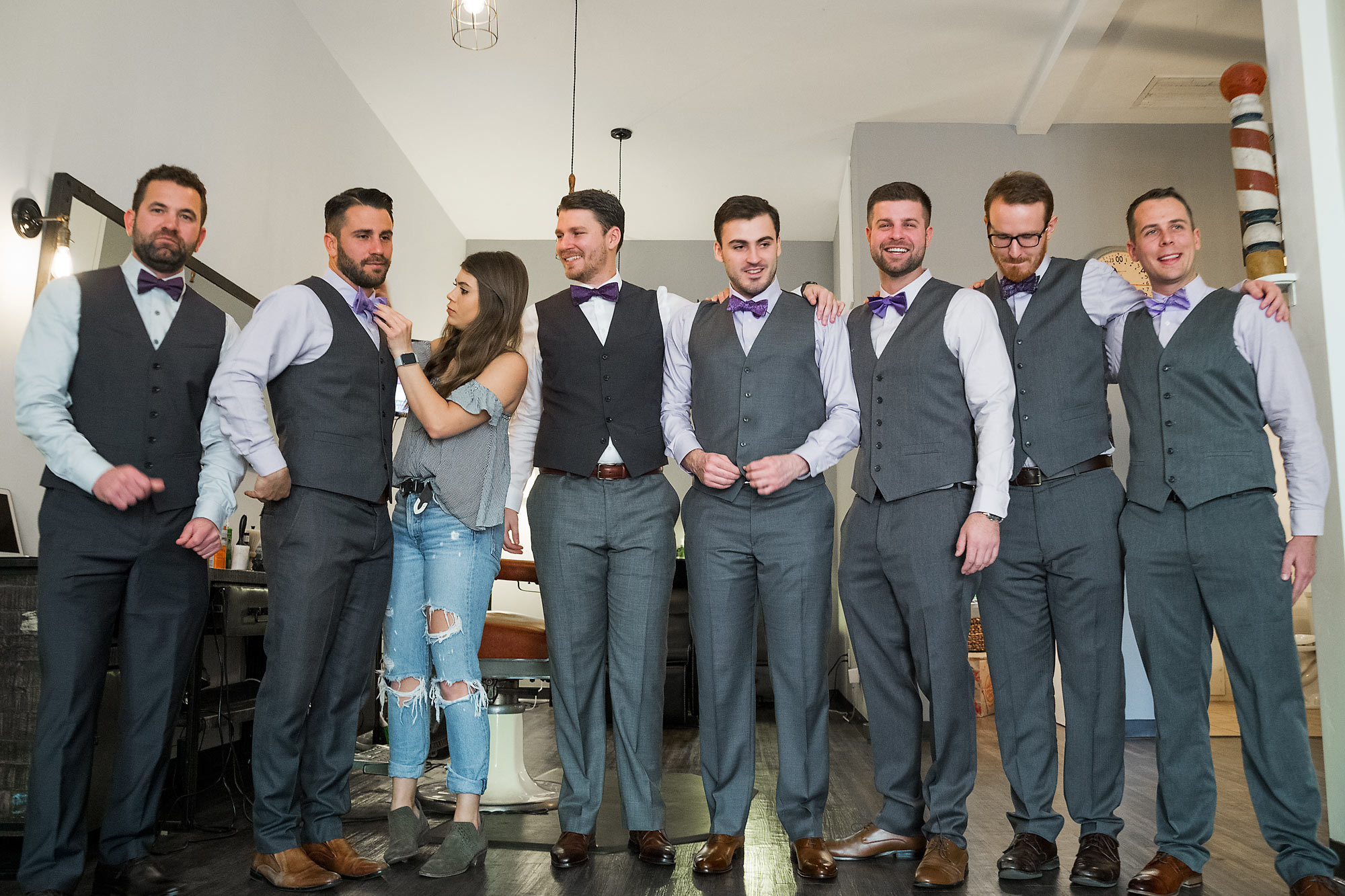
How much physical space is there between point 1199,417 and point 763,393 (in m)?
1.03

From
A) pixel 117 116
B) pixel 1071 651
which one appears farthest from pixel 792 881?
pixel 117 116

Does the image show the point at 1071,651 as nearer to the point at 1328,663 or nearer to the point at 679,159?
the point at 1328,663

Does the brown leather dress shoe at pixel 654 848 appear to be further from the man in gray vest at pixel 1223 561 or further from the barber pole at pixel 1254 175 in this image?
the barber pole at pixel 1254 175

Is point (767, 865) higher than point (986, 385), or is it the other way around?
point (986, 385)

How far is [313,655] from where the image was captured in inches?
87.0

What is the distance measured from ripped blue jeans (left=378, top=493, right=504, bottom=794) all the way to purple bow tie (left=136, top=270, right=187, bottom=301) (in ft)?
2.37

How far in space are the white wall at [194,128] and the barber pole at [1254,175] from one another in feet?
12.1

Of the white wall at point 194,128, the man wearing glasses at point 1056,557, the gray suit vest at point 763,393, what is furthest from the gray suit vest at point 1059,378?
the white wall at point 194,128

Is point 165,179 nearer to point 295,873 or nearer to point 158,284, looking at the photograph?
point 158,284

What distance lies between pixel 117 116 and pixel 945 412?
2981mm

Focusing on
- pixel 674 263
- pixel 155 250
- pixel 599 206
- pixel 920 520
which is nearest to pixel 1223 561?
pixel 920 520

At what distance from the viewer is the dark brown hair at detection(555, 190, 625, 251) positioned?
2555 millimetres

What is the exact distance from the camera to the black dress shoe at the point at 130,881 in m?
2.09

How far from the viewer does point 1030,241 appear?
2.48 metres
